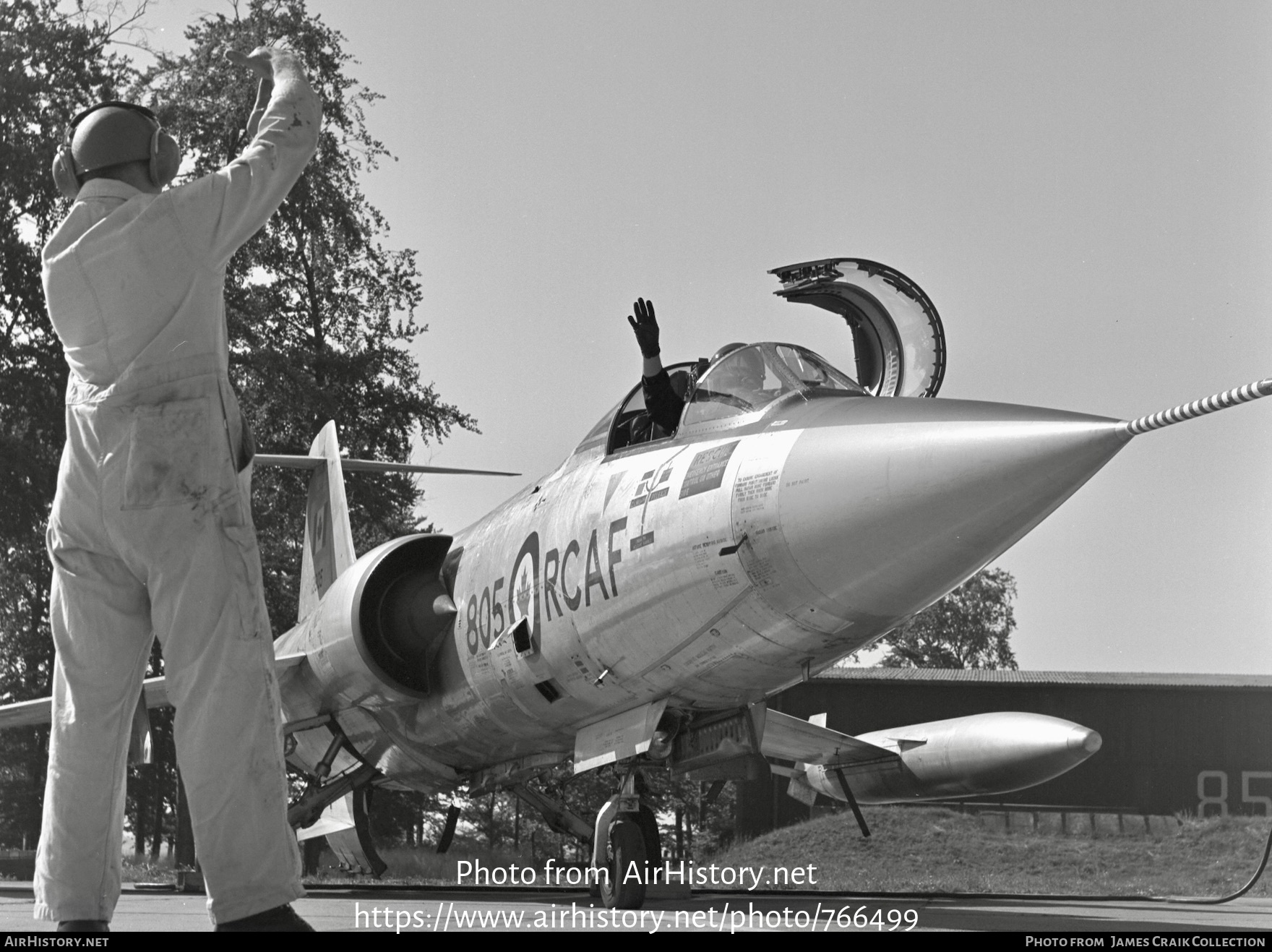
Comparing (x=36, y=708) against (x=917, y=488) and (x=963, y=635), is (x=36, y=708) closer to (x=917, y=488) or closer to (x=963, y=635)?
(x=917, y=488)

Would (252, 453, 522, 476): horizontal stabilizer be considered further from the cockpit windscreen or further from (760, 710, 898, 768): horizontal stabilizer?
the cockpit windscreen

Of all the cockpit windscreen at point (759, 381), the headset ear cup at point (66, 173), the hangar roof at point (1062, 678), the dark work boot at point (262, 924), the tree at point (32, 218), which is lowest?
the hangar roof at point (1062, 678)

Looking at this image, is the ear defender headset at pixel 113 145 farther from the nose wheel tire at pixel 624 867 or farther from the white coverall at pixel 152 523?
the nose wheel tire at pixel 624 867

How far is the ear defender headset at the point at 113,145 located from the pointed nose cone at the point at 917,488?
9.35ft

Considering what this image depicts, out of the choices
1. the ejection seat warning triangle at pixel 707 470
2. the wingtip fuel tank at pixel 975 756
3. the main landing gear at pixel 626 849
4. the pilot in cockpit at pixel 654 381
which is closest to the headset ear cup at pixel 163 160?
the ejection seat warning triangle at pixel 707 470

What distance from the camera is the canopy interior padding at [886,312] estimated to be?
8109 millimetres

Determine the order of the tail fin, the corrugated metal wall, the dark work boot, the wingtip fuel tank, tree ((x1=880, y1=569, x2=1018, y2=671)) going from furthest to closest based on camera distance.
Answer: tree ((x1=880, y1=569, x2=1018, y2=671))
the corrugated metal wall
the tail fin
the wingtip fuel tank
the dark work boot

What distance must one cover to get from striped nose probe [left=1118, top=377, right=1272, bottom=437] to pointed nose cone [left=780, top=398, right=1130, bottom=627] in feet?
1.08

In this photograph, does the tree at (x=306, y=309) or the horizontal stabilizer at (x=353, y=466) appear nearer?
the horizontal stabilizer at (x=353, y=466)

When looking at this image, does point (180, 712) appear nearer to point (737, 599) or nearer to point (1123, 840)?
point (737, 599)

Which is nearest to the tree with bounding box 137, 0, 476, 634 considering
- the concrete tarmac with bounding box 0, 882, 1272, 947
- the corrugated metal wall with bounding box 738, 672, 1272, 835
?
the corrugated metal wall with bounding box 738, 672, 1272, 835

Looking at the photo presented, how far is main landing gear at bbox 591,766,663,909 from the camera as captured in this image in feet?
24.3

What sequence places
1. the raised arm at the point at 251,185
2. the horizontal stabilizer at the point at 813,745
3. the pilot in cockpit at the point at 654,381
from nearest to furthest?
the raised arm at the point at 251,185 → the pilot in cockpit at the point at 654,381 → the horizontal stabilizer at the point at 813,745

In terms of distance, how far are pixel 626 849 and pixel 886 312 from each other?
3444mm
